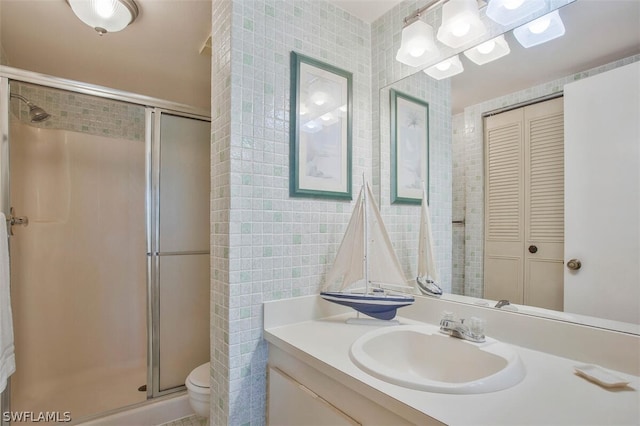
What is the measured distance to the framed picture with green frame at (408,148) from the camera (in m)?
Result: 1.47

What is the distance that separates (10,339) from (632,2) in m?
2.73

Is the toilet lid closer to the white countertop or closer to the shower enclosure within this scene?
the shower enclosure

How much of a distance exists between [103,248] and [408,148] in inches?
94.4

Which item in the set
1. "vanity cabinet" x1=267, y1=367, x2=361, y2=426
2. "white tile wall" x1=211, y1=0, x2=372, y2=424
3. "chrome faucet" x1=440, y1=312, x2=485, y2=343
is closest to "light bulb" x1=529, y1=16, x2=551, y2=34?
"white tile wall" x1=211, y1=0, x2=372, y2=424

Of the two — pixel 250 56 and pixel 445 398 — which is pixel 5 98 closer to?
pixel 250 56

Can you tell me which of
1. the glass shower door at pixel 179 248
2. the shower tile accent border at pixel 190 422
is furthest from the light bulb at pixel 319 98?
the shower tile accent border at pixel 190 422

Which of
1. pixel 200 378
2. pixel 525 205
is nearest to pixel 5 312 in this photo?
pixel 200 378

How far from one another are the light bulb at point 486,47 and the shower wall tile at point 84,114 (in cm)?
206

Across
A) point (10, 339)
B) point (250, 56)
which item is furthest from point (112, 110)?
point (250, 56)

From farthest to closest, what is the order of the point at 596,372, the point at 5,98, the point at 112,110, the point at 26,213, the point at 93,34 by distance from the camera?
the point at 112,110
the point at 26,213
the point at 93,34
the point at 5,98
the point at 596,372

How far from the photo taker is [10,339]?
4.94 ft

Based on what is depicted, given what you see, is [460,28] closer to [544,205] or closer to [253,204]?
[544,205]

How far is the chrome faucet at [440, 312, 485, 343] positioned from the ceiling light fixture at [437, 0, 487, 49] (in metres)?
1.06

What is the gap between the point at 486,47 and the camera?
3.89 ft
